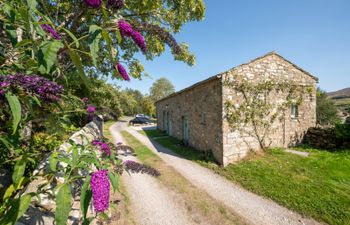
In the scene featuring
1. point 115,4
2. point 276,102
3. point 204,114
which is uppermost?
point 115,4

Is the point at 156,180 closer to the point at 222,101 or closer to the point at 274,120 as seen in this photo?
the point at 222,101

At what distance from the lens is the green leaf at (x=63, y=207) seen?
0.95m

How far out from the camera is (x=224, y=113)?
25.0ft

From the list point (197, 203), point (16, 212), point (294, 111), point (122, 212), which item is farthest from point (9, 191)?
point (294, 111)

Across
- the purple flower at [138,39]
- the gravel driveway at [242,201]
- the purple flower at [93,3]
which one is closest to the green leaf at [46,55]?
the purple flower at [93,3]

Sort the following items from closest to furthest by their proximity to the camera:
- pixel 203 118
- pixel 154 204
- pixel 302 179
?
pixel 154 204, pixel 302 179, pixel 203 118

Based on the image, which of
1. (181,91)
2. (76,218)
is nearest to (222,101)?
(181,91)

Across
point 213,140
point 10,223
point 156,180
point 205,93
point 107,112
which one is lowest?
point 156,180

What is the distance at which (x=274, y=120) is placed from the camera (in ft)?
28.8

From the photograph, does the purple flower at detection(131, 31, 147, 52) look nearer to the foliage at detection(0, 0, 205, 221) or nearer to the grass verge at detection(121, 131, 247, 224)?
the foliage at detection(0, 0, 205, 221)

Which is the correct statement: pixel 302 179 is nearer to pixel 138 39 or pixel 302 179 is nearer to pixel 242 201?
pixel 242 201

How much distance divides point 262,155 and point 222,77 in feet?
13.0

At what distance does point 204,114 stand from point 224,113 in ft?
5.74

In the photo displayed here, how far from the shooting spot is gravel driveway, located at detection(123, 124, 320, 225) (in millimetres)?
4105
